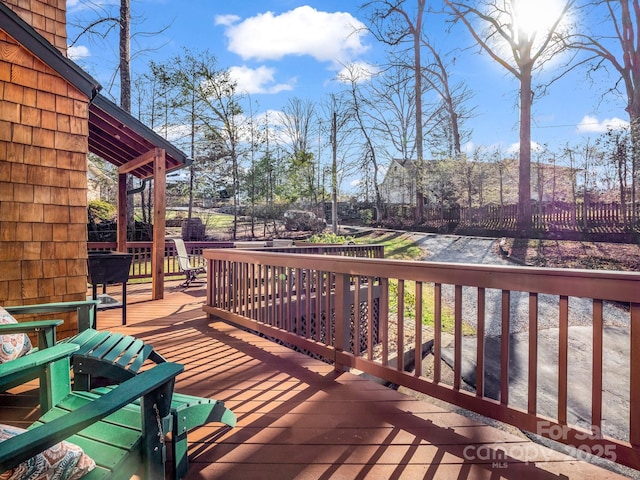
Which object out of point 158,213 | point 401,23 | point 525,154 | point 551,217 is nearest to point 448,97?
point 401,23

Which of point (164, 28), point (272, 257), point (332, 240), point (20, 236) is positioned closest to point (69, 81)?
point (20, 236)

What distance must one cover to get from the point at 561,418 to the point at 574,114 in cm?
1437

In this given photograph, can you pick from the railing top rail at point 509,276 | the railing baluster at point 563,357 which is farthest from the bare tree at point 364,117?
the railing baluster at point 563,357

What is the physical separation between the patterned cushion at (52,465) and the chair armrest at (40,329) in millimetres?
978

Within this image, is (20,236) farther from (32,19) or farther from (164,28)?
(164,28)

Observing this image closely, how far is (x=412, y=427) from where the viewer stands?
1873 mm

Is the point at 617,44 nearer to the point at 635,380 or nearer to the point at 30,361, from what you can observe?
the point at 635,380

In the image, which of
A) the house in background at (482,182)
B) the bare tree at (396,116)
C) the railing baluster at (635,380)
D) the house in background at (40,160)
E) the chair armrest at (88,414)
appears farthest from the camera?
the bare tree at (396,116)

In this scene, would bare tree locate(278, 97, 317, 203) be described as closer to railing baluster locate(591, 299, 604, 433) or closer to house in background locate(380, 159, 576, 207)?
house in background locate(380, 159, 576, 207)

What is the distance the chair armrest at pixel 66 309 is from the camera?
2070 mm

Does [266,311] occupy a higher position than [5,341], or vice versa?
[5,341]

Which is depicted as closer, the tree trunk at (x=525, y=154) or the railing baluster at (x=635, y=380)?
the railing baluster at (x=635, y=380)

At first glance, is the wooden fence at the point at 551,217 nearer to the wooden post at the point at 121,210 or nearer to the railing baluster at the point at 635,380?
the railing baluster at the point at 635,380

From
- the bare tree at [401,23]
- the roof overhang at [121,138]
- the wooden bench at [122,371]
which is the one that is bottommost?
the wooden bench at [122,371]
